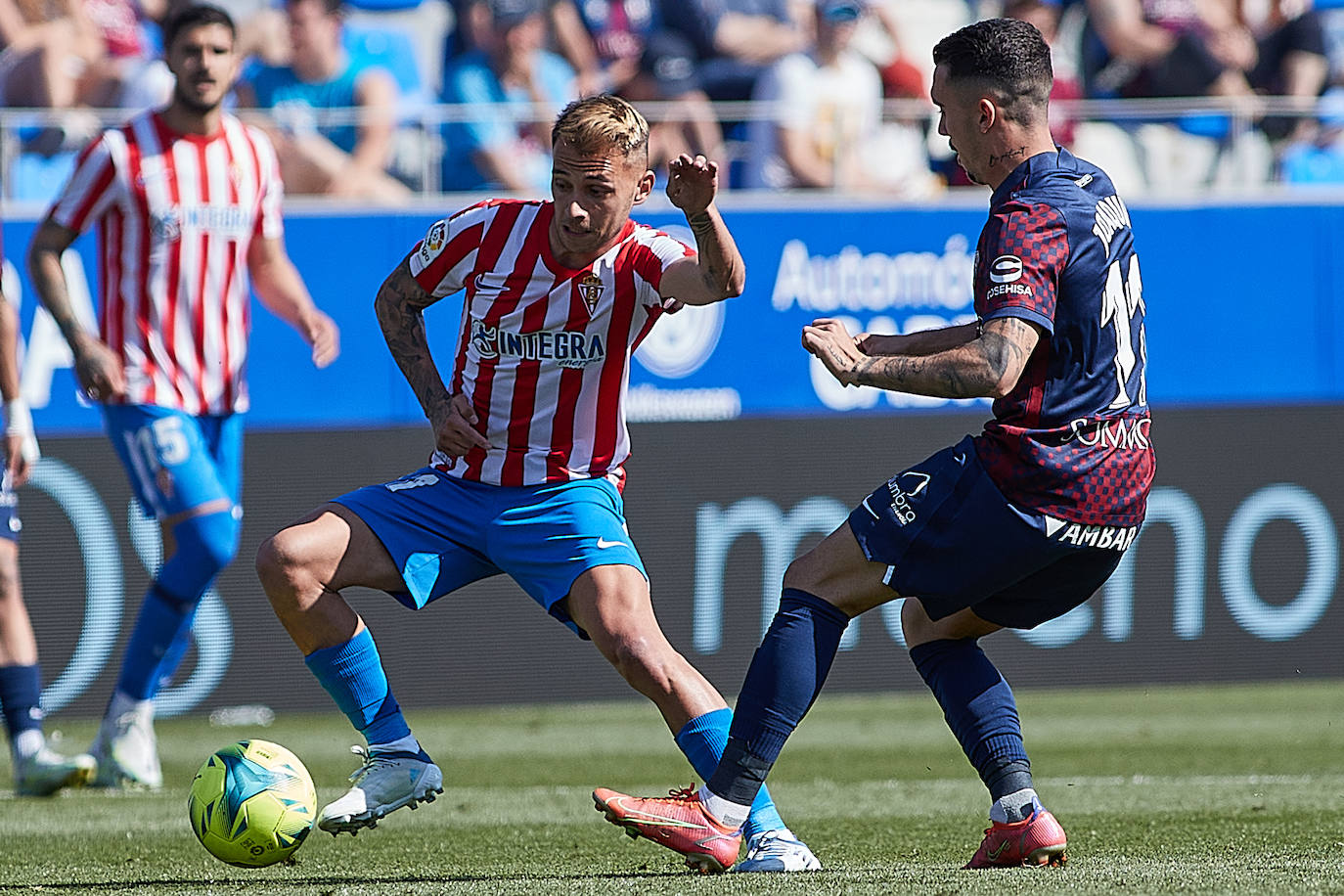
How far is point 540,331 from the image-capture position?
4.79 metres

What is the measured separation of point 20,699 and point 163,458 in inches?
38.1

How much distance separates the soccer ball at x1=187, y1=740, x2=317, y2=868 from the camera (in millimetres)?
4434

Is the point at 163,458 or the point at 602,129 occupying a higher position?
the point at 602,129

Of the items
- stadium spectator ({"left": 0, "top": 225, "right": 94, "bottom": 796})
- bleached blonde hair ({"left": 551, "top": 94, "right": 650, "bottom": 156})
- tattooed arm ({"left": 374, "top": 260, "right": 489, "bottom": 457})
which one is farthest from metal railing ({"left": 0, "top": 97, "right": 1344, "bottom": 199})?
bleached blonde hair ({"left": 551, "top": 94, "right": 650, "bottom": 156})

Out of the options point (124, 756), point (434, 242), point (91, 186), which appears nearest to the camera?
point (434, 242)

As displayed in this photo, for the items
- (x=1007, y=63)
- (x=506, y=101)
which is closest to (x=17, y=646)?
(x=1007, y=63)

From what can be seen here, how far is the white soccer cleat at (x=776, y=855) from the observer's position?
14.2ft

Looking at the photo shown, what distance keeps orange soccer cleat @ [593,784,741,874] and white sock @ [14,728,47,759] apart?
2869mm

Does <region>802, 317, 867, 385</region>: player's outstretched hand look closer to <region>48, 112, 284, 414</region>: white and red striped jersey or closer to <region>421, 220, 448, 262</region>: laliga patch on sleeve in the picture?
<region>421, 220, 448, 262</region>: laliga patch on sleeve

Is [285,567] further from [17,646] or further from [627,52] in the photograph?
[627,52]

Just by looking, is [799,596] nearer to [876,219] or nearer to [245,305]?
[245,305]

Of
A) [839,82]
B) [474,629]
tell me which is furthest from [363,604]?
[839,82]

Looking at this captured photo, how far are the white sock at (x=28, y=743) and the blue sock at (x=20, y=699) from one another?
12mm

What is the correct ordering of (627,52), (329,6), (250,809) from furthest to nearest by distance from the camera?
(627,52)
(329,6)
(250,809)
